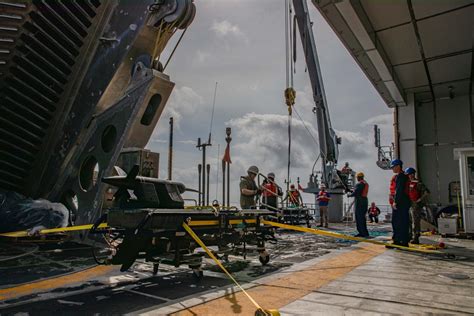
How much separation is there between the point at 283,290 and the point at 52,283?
2.56 meters

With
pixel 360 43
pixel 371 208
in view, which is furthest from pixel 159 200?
pixel 371 208

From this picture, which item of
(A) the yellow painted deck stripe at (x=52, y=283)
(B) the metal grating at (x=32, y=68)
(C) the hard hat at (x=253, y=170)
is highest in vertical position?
(B) the metal grating at (x=32, y=68)

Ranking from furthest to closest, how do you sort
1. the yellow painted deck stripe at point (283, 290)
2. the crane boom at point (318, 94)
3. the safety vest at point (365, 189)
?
the crane boom at point (318, 94) < the safety vest at point (365, 189) < the yellow painted deck stripe at point (283, 290)

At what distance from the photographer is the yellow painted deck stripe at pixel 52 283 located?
3.25m

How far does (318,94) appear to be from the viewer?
580 inches

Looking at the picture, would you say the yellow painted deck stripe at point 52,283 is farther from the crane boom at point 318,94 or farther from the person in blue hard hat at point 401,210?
the crane boom at point 318,94

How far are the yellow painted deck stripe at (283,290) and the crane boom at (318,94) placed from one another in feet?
34.7

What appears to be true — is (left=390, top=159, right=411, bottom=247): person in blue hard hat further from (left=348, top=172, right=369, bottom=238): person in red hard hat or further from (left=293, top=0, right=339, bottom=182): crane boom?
(left=293, top=0, right=339, bottom=182): crane boom

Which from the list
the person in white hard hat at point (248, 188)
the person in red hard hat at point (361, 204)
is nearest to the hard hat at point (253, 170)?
the person in white hard hat at point (248, 188)

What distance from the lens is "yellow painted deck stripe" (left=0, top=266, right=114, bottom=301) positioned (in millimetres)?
3246

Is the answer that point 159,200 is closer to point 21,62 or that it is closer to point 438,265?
point 438,265

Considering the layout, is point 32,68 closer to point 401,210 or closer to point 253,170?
point 253,170

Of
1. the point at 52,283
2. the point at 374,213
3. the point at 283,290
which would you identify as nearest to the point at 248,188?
the point at 283,290

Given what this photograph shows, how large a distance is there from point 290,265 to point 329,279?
3.29 ft
